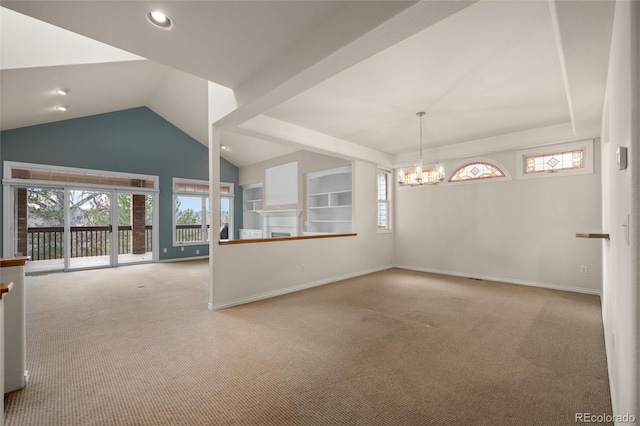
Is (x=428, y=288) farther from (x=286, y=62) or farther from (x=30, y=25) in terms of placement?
(x=30, y=25)

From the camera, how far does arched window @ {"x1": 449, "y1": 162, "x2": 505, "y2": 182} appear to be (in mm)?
5379

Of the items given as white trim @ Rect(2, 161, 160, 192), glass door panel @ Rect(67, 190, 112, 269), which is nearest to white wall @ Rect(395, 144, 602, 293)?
white trim @ Rect(2, 161, 160, 192)

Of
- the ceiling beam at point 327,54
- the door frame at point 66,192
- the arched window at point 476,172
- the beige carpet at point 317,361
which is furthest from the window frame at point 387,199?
the door frame at point 66,192

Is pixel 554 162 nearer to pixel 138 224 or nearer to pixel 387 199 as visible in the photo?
pixel 387 199

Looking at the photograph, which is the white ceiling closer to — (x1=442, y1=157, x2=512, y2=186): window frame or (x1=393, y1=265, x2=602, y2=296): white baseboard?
(x1=442, y1=157, x2=512, y2=186): window frame

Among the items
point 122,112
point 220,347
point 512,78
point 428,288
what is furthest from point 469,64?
point 122,112

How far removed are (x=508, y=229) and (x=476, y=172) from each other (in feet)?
4.15

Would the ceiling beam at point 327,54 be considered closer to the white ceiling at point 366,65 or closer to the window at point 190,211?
the white ceiling at point 366,65

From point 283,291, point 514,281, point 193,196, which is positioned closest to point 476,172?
point 514,281

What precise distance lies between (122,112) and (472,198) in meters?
8.72

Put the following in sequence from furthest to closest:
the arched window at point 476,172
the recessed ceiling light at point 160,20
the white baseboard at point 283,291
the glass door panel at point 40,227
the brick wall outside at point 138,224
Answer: the brick wall outside at point 138,224, the glass door panel at point 40,227, the arched window at point 476,172, the white baseboard at point 283,291, the recessed ceiling light at point 160,20

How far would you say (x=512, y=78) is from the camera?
310 centimetres

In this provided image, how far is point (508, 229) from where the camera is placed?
203 inches

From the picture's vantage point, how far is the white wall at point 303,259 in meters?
3.95
